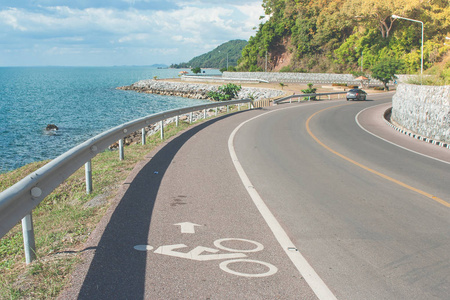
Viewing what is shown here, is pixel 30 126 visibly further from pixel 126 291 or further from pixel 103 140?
pixel 126 291

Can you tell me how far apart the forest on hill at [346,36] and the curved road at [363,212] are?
1539 inches

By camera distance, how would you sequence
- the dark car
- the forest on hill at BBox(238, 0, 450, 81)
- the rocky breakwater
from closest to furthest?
the dark car, the rocky breakwater, the forest on hill at BBox(238, 0, 450, 81)

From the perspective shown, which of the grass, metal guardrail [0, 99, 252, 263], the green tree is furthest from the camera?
the green tree

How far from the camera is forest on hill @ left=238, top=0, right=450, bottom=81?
69.2 meters

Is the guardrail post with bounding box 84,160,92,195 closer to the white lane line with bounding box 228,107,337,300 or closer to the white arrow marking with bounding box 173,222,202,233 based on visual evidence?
the white arrow marking with bounding box 173,222,202,233

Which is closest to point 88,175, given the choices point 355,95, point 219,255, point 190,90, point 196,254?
point 196,254

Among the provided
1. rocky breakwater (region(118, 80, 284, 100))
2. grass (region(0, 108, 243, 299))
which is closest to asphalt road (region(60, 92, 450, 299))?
grass (region(0, 108, 243, 299))

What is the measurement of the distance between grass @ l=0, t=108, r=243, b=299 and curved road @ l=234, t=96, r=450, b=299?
8.90 ft

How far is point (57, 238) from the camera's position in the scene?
5418 millimetres

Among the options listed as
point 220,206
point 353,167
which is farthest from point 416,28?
point 220,206

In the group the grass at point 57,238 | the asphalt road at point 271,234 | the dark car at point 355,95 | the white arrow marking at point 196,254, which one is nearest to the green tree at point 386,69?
the dark car at point 355,95

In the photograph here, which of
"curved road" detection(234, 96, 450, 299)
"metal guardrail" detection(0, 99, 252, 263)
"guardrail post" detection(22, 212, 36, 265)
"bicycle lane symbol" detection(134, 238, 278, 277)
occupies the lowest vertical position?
"curved road" detection(234, 96, 450, 299)

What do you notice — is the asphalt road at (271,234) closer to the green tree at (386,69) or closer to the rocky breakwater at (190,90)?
the rocky breakwater at (190,90)

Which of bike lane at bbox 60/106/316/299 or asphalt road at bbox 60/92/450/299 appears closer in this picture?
bike lane at bbox 60/106/316/299
